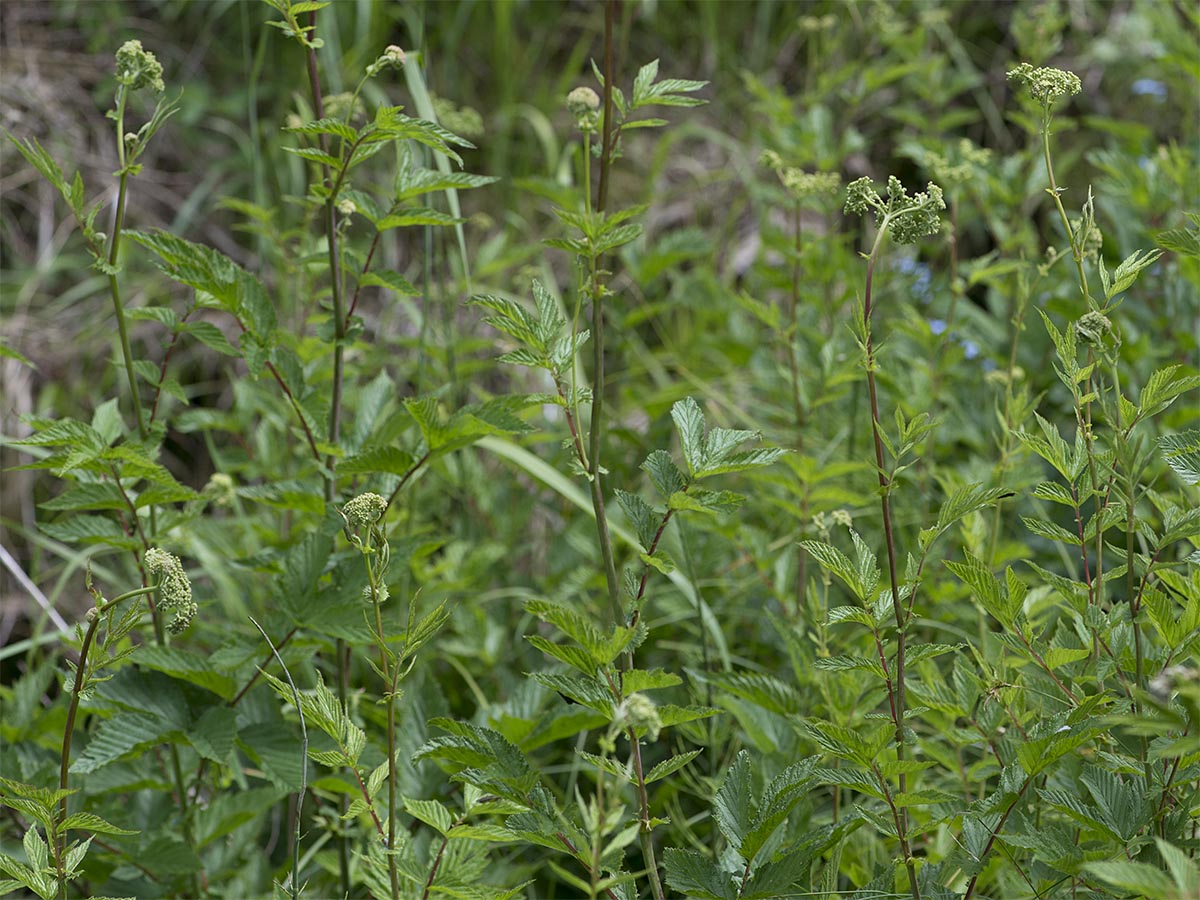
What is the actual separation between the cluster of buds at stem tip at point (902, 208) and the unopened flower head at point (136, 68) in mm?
692

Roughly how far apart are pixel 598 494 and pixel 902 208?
36 centimetres

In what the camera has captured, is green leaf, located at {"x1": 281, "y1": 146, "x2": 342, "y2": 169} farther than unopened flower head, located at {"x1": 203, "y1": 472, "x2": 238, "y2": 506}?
No

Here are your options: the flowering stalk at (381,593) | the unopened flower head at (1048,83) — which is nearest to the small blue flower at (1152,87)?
the unopened flower head at (1048,83)

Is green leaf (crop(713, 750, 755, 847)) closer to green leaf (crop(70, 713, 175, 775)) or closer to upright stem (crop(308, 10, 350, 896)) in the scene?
upright stem (crop(308, 10, 350, 896))

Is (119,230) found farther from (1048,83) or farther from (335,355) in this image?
(1048,83)

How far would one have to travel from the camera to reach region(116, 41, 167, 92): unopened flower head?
3.81 ft

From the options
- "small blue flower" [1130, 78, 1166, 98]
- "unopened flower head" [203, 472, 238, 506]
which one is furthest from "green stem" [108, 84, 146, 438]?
"small blue flower" [1130, 78, 1166, 98]

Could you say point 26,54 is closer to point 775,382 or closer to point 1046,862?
point 775,382

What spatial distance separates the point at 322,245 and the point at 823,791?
110 cm

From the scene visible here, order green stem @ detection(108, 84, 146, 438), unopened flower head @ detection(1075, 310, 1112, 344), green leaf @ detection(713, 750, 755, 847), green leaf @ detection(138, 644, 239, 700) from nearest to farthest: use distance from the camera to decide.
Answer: unopened flower head @ detection(1075, 310, 1112, 344) → green leaf @ detection(713, 750, 755, 847) → green stem @ detection(108, 84, 146, 438) → green leaf @ detection(138, 644, 239, 700)

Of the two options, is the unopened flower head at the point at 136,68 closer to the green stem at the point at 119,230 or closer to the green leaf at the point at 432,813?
the green stem at the point at 119,230

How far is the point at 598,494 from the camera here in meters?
1.06

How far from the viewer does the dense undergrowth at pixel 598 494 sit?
102cm

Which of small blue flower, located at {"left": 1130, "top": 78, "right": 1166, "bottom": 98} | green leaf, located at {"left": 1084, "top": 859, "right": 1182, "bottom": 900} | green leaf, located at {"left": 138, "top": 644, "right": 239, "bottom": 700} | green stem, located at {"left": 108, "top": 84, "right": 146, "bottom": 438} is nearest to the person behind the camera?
green leaf, located at {"left": 1084, "top": 859, "right": 1182, "bottom": 900}
